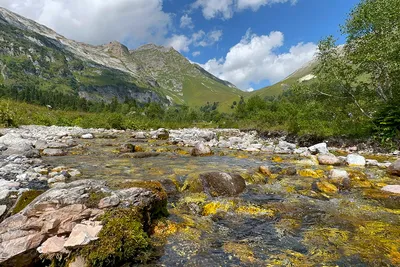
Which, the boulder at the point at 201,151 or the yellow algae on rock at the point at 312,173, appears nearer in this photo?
the yellow algae on rock at the point at 312,173

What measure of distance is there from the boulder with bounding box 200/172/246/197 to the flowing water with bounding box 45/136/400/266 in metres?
0.34

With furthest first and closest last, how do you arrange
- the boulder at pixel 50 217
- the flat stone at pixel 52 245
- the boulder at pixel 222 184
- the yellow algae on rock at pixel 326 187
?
the yellow algae on rock at pixel 326 187
the boulder at pixel 222 184
the flat stone at pixel 52 245
the boulder at pixel 50 217

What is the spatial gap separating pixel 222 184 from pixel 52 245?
18.7 feet

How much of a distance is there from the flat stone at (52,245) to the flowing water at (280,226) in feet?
5.37

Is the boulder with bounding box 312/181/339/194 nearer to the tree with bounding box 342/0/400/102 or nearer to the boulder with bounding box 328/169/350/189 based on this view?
the boulder with bounding box 328/169/350/189

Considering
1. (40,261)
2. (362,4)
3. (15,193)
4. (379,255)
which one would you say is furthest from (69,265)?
(362,4)

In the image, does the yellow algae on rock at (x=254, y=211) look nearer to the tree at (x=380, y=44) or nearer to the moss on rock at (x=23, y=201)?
the moss on rock at (x=23, y=201)

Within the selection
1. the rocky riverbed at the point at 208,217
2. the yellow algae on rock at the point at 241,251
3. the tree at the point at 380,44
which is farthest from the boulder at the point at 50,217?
the tree at the point at 380,44

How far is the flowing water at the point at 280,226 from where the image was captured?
16.8ft

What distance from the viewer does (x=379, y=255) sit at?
520cm

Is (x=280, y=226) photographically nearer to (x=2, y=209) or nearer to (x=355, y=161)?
(x=2, y=209)

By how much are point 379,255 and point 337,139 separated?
2101 cm

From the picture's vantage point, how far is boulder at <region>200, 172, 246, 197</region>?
8820mm

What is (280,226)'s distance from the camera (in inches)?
261
